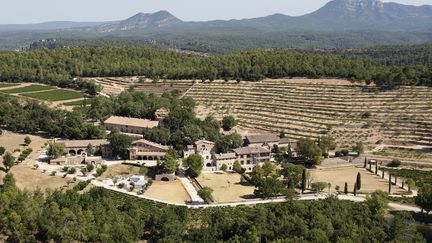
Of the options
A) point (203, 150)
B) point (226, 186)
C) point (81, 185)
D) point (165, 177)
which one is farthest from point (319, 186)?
point (81, 185)

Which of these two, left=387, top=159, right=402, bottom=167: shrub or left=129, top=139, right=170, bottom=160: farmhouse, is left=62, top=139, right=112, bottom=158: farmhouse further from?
left=387, top=159, right=402, bottom=167: shrub

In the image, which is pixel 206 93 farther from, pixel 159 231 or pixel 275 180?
pixel 159 231

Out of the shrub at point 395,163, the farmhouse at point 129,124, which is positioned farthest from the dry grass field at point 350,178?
the farmhouse at point 129,124

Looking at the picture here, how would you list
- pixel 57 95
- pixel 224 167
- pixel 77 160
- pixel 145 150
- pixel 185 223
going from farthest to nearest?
1. pixel 57 95
2. pixel 145 150
3. pixel 77 160
4. pixel 224 167
5. pixel 185 223

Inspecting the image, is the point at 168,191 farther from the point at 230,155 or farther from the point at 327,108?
the point at 327,108

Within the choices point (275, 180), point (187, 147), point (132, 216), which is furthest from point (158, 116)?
point (132, 216)

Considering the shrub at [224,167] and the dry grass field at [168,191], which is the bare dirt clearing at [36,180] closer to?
the dry grass field at [168,191]

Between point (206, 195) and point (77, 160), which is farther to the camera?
point (77, 160)
